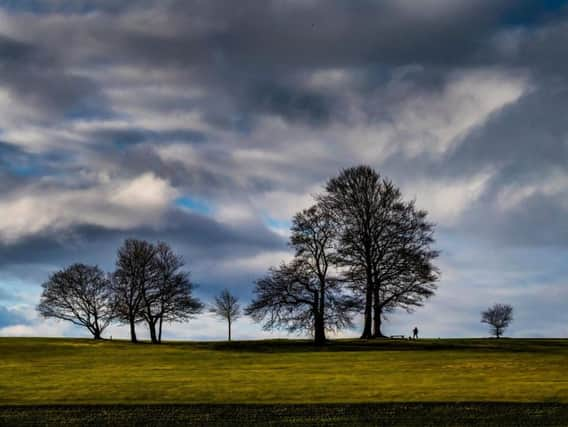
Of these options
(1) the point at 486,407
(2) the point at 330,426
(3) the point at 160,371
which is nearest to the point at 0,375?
(3) the point at 160,371

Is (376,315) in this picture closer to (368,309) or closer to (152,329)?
(368,309)

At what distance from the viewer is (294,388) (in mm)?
35906

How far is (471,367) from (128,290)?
163 feet

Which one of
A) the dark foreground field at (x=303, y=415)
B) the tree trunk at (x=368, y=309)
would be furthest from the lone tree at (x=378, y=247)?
the dark foreground field at (x=303, y=415)

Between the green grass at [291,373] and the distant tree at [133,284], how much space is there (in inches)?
621

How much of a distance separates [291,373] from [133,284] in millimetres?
46744

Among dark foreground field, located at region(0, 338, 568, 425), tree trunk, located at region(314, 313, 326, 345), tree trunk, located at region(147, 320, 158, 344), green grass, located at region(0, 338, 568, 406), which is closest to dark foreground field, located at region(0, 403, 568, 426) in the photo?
dark foreground field, located at region(0, 338, 568, 425)

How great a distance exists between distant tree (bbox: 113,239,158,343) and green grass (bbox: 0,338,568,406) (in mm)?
15773

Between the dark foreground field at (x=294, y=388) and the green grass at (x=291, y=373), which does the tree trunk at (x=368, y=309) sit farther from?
the dark foreground field at (x=294, y=388)

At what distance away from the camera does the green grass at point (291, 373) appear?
110 feet

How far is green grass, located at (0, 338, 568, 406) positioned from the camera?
33531 millimetres

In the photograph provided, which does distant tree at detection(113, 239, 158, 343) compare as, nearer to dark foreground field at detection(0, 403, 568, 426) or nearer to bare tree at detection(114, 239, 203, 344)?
bare tree at detection(114, 239, 203, 344)

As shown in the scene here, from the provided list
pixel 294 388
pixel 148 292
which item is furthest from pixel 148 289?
pixel 294 388

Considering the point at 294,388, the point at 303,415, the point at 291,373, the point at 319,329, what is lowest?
the point at 303,415
